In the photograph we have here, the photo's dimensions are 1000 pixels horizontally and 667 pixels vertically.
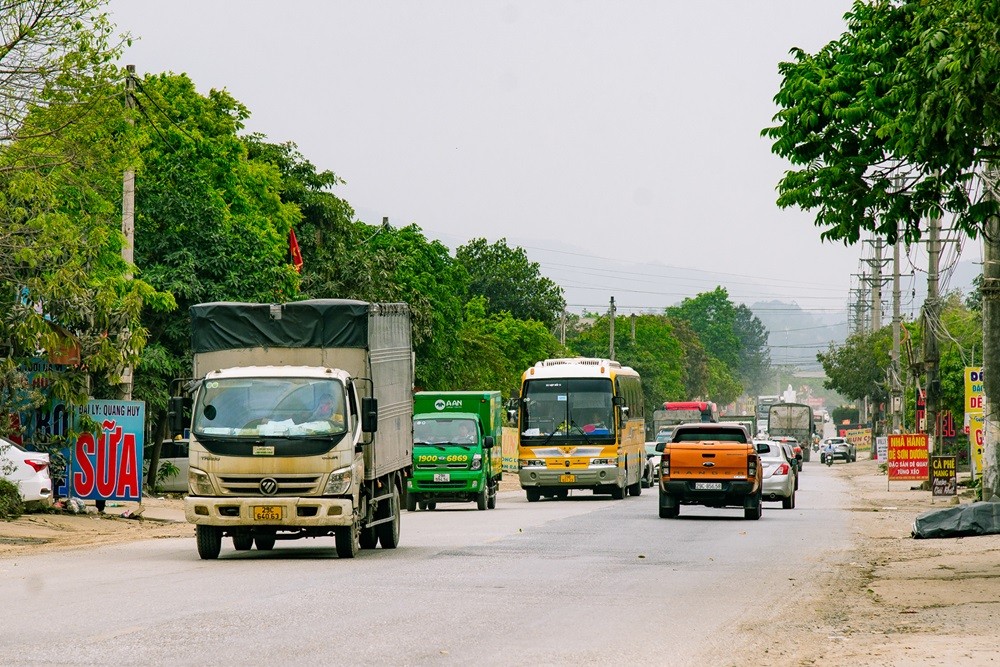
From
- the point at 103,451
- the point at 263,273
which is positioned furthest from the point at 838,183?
the point at 263,273

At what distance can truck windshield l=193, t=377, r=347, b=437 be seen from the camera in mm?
18703

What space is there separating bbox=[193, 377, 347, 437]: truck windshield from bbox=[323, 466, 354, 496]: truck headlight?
1.64ft

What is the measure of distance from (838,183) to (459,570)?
607 centimetres

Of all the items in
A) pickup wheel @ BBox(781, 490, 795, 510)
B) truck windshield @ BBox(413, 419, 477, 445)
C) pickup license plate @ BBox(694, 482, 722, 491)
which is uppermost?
truck windshield @ BBox(413, 419, 477, 445)

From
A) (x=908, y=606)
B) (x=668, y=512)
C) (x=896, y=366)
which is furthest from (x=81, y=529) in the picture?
(x=896, y=366)

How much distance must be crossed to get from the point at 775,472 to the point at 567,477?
5.92m

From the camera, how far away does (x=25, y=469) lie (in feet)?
83.4

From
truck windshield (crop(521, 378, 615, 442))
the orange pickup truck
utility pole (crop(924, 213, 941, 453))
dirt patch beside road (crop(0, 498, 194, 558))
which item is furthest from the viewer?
utility pole (crop(924, 213, 941, 453))

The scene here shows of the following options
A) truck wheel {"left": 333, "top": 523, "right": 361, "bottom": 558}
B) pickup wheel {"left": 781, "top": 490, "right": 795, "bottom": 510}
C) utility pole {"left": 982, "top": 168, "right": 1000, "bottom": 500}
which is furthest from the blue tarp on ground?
pickup wheel {"left": 781, "top": 490, "right": 795, "bottom": 510}

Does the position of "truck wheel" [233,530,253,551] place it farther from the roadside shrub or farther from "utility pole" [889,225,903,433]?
"utility pole" [889,225,903,433]

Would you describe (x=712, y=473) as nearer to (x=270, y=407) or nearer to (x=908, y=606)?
(x=270, y=407)

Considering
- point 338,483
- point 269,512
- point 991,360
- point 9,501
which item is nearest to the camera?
point 269,512

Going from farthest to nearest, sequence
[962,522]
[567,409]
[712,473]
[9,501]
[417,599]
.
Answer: [567,409], [712,473], [9,501], [962,522], [417,599]

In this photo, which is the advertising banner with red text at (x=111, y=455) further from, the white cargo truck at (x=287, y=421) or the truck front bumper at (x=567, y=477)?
the truck front bumper at (x=567, y=477)
